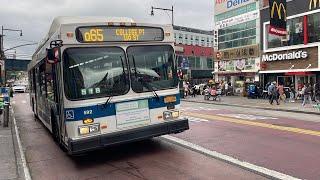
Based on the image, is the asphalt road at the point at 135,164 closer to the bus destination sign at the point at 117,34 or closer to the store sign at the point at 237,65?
the bus destination sign at the point at 117,34

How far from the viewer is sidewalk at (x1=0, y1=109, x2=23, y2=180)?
8.32m

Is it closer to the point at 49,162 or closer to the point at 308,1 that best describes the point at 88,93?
the point at 49,162

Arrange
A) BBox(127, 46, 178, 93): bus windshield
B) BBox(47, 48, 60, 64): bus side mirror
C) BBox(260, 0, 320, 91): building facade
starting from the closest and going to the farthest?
1. BBox(47, 48, 60, 64): bus side mirror
2. BBox(127, 46, 178, 93): bus windshield
3. BBox(260, 0, 320, 91): building facade

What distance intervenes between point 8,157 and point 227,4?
120ft

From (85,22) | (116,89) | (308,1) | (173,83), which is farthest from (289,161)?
(308,1)

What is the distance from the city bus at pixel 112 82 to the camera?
8711 mm

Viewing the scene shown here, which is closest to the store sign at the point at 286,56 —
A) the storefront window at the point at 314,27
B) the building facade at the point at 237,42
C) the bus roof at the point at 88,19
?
the storefront window at the point at 314,27

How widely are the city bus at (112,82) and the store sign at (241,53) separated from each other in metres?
30.1

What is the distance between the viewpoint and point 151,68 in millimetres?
9578

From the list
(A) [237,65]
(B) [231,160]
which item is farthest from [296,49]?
(B) [231,160]

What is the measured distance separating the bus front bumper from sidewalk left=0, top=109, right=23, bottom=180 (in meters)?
1.28

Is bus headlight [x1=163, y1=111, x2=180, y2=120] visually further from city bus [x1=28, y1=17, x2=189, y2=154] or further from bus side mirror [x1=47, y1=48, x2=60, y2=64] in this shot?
bus side mirror [x1=47, y1=48, x2=60, y2=64]

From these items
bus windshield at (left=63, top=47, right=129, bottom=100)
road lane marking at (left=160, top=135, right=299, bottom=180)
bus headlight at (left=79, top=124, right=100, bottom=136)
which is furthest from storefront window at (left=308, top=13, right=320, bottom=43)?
bus headlight at (left=79, top=124, right=100, bottom=136)

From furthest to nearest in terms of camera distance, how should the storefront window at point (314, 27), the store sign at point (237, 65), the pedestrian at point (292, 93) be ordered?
the store sign at point (237, 65) < the pedestrian at point (292, 93) < the storefront window at point (314, 27)
